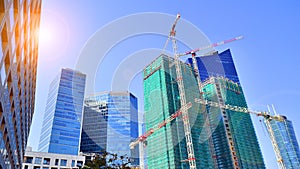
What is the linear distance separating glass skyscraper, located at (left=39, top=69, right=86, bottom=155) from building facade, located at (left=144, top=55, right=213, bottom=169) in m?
31.6

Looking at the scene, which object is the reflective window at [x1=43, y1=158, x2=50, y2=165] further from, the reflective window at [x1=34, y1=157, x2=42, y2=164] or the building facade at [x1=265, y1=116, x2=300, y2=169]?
the building facade at [x1=265, y1=116, x2=300, y2=169]

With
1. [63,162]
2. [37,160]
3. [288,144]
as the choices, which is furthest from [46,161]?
[288,144]

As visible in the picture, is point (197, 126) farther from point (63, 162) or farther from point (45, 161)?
point (45, 161)

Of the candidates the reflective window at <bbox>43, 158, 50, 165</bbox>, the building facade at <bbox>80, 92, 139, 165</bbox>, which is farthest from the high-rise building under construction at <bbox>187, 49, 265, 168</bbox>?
the reflective window at <bbox>43, 158, 50, 165</bbox>

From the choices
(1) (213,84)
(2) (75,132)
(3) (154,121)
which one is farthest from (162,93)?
(2) (75,132)

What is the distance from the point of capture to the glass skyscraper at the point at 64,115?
3755 inches

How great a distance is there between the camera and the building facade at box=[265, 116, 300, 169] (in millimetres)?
155750

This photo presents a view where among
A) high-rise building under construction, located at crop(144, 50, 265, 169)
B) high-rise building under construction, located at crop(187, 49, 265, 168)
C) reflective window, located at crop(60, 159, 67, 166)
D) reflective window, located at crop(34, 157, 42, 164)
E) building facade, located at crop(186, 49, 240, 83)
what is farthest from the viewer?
building facade, located at crop(186, 49, 240, 83)

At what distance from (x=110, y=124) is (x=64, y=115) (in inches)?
1385

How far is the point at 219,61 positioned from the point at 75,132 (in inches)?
3443

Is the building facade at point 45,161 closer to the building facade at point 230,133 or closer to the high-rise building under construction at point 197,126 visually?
the high-rise building under construction at point 197,126

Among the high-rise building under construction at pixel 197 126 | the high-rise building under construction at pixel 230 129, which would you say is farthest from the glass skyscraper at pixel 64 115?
the high-rise building under construction at pixel 230 129

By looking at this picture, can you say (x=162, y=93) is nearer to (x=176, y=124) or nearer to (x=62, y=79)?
(x=176, y=124)

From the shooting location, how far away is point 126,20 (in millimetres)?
→ 25797
